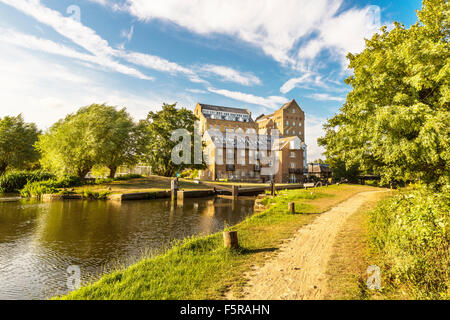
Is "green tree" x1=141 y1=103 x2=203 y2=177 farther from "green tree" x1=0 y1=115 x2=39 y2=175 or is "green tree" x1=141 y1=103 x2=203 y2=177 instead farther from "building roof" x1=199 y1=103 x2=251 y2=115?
"building roof" x1=199 y1=103 x2=251 y2=115

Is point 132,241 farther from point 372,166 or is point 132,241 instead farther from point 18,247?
point 372,166

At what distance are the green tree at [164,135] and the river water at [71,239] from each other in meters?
21.4

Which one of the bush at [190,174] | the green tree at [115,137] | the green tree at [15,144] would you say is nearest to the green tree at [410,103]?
the green tree at [115,137]

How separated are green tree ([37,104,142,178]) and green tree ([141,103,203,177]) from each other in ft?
16.6

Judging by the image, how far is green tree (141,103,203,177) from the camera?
38.7 metres

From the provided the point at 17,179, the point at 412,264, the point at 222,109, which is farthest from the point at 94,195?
the point at 222,109

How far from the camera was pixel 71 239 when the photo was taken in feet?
34.6

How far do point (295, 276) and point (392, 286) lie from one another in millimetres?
1889

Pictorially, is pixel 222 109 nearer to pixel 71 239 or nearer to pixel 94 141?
pixel 94 141

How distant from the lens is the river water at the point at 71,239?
22.1ft

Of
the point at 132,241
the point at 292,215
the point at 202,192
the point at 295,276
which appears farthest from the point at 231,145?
the point at 295,276

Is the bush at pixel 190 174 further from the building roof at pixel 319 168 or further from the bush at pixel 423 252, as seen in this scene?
the bush at pixel 423 252
